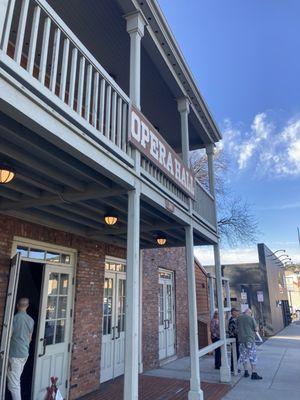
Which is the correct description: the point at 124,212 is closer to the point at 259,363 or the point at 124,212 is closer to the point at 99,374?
the point at 99,374

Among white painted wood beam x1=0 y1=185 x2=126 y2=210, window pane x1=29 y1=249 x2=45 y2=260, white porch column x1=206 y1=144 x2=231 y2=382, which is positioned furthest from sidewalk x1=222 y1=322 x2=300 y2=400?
white painted wood beam x1=0 y1=185 x2=126 y2=210

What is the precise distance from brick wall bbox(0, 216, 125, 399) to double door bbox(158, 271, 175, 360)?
3.46 m

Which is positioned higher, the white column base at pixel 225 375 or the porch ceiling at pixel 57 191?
the porch ceiling at pixel 57 191

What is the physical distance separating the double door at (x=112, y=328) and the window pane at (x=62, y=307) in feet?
4.69

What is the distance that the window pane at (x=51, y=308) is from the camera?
6264mm

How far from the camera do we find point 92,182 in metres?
4.45

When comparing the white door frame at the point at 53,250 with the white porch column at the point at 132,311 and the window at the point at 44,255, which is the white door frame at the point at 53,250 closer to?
the window at the point at 44,255

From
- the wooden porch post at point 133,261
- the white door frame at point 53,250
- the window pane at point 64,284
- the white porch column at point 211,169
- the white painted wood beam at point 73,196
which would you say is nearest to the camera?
the wooden porch post at point 133,261

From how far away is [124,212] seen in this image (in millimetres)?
5859

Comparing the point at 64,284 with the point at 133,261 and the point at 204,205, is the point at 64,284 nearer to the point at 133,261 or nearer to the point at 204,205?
the point at 133,261

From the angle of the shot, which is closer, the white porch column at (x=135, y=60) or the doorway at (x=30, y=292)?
the white porch column at (x=135, y=60)

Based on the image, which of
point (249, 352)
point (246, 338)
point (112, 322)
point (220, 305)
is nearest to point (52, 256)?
point (112, 322)

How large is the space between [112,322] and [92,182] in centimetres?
483

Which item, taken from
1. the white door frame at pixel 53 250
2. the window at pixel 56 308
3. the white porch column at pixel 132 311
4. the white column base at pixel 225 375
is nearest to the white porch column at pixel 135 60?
the white porch column at pixel 132 311
